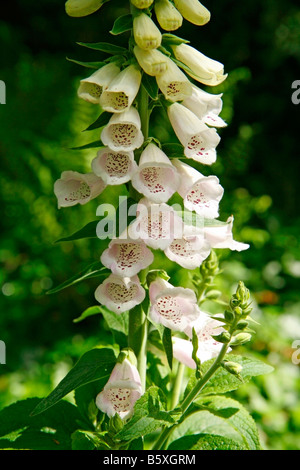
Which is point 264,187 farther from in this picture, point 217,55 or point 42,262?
point 42,262

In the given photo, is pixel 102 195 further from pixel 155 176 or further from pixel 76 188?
pixel 155 176

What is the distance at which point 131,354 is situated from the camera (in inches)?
36.7

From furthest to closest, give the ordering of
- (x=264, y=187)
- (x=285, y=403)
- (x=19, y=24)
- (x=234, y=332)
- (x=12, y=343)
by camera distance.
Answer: (x=19, y=24), (x=264, y=187), (x=12, y=343), (x=285, y=403), (x=234, y=332)

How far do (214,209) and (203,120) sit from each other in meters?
0.17

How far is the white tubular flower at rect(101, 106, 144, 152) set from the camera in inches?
33.1

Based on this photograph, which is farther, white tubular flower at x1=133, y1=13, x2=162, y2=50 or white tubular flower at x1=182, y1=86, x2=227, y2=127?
white tubular flower at x1=182, y1=86, x2=227, y2=127

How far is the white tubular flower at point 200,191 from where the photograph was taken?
90cm

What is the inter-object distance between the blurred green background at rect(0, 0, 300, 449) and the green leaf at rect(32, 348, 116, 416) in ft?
3.25

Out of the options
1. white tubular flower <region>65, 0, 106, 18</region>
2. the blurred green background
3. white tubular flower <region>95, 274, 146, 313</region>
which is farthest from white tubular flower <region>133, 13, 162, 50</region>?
the blurred green background

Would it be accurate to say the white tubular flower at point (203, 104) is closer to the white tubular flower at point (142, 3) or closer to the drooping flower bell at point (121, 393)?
the white tubular flower at point (142, 3)

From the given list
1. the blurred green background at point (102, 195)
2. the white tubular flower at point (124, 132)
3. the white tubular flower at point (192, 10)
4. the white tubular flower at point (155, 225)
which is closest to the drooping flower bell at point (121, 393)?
the white tubular flower at point (155, 225)

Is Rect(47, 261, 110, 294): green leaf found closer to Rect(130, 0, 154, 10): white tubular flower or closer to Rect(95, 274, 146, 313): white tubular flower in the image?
Rect(95, 274, 146, 313): white tubular flower

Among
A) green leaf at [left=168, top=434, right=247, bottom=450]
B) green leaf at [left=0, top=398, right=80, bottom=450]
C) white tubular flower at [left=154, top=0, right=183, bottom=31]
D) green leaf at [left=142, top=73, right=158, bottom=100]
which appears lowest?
green leaf at [left=0, top=398, right=80, bottom=450]
